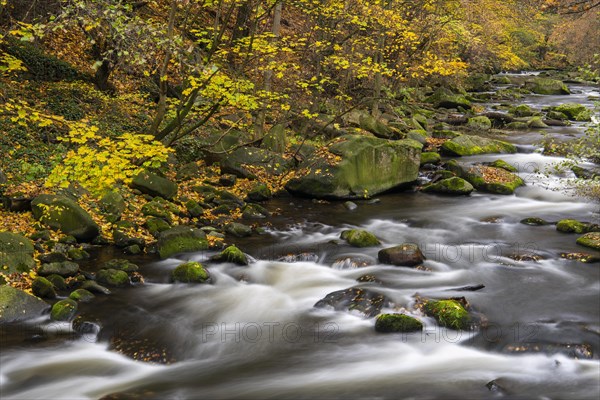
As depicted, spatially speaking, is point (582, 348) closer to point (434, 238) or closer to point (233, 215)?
point (434, 238)

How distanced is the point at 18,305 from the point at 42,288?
22.8 inches

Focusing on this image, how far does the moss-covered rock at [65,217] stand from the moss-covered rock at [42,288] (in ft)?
6.12

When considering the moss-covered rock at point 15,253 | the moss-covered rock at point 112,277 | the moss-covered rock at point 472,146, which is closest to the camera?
the moss-covered rock at point 15,253

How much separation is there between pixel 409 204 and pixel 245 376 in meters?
8.26

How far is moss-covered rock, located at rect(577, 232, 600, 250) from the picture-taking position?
414 inches

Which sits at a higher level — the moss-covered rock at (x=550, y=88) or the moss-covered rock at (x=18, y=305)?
the moss-covered rock at (x=550, y=88)

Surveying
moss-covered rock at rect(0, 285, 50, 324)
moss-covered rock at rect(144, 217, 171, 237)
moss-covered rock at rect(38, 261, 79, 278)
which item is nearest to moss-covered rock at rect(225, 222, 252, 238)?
moss-covered rock at rect(144, 217, 171, 237)

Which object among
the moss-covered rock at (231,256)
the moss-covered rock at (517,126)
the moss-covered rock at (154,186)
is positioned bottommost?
the moss-covered rock at (231,256)

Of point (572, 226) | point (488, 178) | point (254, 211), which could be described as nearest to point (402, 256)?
point (254, 211)

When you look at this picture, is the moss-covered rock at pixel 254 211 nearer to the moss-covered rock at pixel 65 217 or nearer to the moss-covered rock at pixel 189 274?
the moss-covered rock at pixel 189 274

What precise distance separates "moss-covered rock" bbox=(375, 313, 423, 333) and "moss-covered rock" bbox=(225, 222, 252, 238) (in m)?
4.31

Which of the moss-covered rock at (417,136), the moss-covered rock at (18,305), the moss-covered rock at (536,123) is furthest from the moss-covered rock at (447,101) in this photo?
the moss-covered rock at (18,305)

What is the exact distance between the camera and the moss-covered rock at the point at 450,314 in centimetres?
752

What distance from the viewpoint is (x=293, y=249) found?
1086 centimetres
